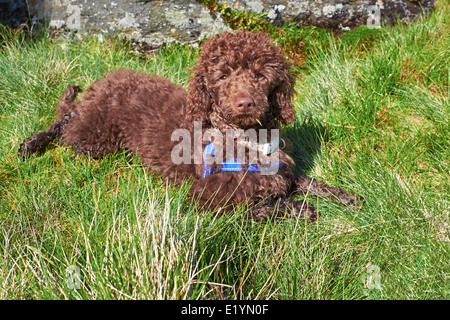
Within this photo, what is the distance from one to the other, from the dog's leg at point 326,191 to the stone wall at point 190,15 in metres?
2.43

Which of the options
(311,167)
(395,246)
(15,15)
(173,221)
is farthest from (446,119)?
(15,15)

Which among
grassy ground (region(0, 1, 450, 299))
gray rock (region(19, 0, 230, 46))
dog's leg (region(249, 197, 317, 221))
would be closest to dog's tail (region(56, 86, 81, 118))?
grassy ground (region(0, 1, 450, 299))

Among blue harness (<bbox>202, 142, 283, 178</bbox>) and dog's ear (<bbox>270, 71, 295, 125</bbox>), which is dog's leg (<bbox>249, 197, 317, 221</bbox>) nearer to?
blue harness (<bbox>202, 142, 283, 178</bbox>)

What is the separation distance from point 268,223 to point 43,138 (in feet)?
7.67

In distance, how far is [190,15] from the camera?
5109 millimetres

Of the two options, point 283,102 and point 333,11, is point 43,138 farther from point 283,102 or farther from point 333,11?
point 333,11

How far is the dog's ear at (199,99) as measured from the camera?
308 centimetres

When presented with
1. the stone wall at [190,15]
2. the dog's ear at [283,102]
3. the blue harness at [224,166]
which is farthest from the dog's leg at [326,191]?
the stone wall at [190,15]

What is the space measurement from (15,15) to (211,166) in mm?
3668

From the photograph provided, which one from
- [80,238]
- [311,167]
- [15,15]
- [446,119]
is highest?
[15,15]

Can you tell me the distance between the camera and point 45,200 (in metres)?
2.86

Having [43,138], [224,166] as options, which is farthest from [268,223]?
[43,138]
